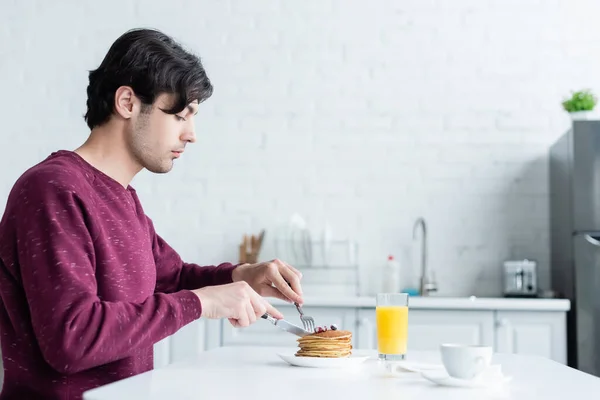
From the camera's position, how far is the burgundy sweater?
55.8 inches

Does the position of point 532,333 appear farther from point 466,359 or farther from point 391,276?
point 466,359

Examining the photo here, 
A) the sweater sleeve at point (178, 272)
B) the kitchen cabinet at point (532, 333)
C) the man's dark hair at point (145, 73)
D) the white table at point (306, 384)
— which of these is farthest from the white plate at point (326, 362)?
the kitchen cabinet at point (532, 333)

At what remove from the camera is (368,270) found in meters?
4.03

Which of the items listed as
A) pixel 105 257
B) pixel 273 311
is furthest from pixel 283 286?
pixel 105 257

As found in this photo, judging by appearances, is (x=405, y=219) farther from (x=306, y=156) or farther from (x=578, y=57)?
(x=578, y=57)

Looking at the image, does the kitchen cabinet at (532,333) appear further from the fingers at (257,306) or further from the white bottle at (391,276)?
the fingers at (257,306)

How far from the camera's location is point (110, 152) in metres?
1.84

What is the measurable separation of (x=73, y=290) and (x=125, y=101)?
56 centimetres

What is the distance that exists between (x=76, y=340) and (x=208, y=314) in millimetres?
268

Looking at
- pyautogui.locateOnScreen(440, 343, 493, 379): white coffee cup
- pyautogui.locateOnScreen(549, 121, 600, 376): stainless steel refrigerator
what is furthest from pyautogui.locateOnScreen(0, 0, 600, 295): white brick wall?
pyautogui.locateOnScreen(440, 343, 493, 379): white coffee cup

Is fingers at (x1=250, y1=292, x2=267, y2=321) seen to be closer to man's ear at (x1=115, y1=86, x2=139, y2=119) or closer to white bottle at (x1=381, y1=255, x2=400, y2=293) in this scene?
man's ear at (x1=115, y1=86, x2=139, y2=119)

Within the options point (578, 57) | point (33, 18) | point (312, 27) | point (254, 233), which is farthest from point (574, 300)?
point (33, 18)

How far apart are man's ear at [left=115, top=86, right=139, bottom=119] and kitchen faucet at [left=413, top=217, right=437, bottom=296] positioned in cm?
230

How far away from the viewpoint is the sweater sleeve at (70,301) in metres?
1.41
